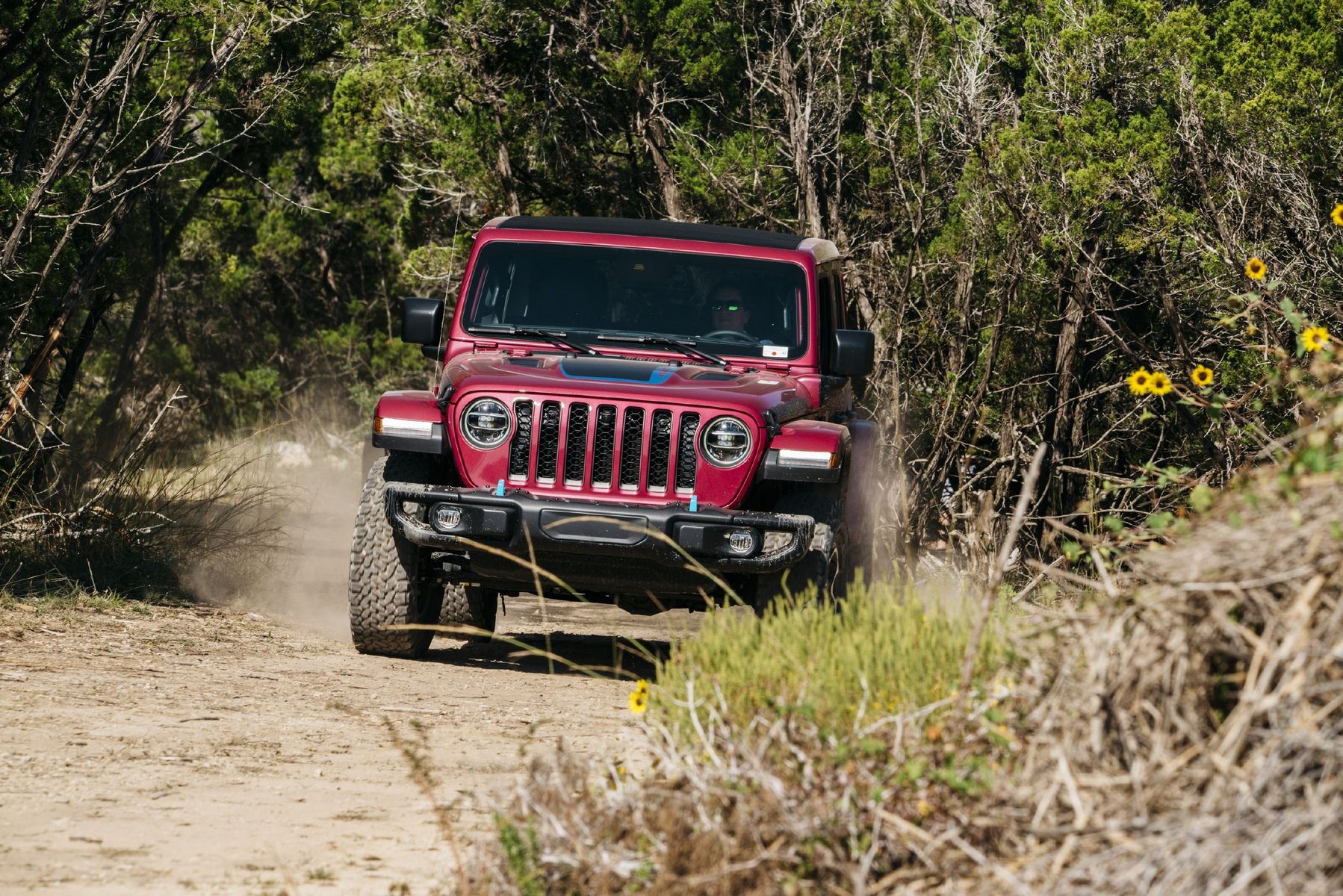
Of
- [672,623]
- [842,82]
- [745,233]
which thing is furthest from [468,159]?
[745,233]

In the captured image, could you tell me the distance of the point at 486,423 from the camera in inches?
275

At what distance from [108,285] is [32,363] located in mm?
2979

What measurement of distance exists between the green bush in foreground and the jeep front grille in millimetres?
1984

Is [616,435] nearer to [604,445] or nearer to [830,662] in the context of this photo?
[604,445]

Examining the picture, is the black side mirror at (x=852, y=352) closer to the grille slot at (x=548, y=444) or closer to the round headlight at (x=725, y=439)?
the round headlight at (x=725, y=439)

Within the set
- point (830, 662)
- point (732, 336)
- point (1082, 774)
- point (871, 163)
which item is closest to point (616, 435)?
point (732, 336)

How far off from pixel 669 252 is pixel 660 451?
58.8 inches

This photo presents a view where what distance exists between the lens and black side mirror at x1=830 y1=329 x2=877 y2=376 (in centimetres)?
779

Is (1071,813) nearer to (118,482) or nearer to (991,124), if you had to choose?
(118,482)

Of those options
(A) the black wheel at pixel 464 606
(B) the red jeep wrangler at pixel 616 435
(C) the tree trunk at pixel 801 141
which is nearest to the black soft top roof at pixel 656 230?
(B) the red jeep wrangler at pixel 616 435

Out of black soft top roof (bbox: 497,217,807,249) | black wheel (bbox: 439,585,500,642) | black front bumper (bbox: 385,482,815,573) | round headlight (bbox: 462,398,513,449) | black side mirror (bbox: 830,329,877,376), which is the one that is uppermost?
black soft top roof (bbox: 497,217,807,249)

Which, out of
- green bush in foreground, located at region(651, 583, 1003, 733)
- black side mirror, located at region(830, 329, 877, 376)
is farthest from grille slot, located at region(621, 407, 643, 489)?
green bush in foreground, located at region(651, 583, 1003, 733)

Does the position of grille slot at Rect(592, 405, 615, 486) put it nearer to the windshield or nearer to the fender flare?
the fender flare

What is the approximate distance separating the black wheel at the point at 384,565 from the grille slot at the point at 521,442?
0.54 metres
